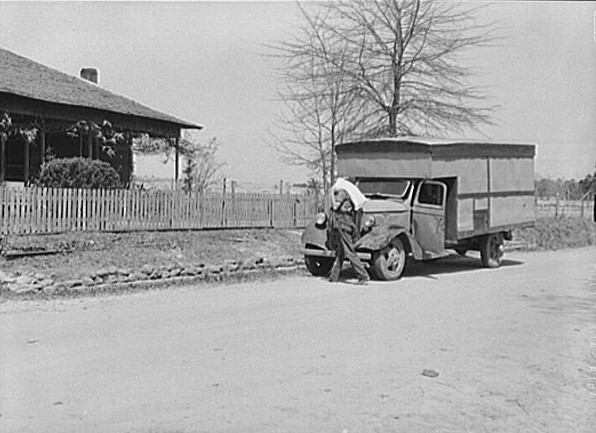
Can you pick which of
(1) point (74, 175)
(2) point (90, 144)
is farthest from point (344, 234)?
(2) point (90, 144)

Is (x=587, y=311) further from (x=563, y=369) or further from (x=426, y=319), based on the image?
(x=563, y=369)

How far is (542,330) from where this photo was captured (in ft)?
30.8

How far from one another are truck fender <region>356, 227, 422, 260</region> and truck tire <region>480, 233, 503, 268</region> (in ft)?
10.0

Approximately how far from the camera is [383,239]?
45.1 ft

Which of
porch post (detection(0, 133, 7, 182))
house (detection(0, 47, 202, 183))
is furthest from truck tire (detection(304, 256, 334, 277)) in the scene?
porch post (detection(0, 133, 7, 182))

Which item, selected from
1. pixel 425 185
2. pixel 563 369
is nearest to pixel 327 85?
pixel 425 185

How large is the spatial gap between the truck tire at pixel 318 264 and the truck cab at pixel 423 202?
19 millimetres

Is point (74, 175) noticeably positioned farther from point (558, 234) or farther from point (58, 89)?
point (558, 234)

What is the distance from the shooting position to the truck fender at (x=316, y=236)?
14.3m

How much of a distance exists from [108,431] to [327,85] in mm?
21571

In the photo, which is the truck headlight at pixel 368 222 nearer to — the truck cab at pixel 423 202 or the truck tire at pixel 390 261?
the truck cab at pixel 423 202

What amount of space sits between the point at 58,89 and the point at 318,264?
1421cm

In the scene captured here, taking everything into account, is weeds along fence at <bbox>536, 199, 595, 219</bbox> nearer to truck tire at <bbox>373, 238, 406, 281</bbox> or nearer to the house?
the house

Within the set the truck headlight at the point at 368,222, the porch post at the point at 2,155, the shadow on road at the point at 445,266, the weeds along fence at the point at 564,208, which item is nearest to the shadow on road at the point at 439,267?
the shadow on road at the point at 445,266
